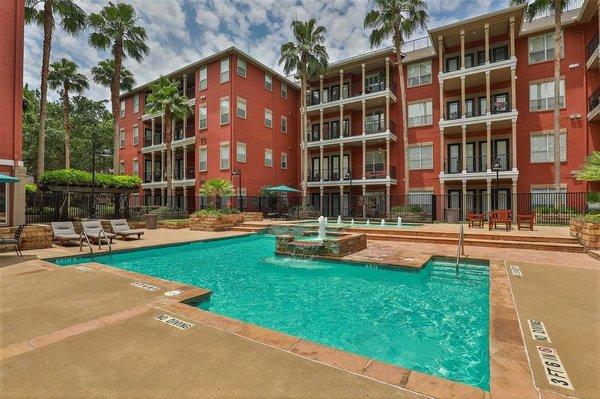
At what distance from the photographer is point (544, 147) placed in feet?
70.8

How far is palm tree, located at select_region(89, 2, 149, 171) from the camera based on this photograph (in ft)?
78.7

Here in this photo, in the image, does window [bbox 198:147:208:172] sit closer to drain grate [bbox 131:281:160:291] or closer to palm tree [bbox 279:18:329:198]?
palm tree [bbox 279:18:329:198]

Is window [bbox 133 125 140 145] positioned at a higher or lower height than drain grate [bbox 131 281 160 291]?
higher

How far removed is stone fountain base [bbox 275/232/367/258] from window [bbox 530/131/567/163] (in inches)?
736

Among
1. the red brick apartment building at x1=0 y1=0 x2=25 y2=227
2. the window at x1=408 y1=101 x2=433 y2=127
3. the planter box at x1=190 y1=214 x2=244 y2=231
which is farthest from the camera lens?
the window at x1=408 y1=101 x2=433 y2=127

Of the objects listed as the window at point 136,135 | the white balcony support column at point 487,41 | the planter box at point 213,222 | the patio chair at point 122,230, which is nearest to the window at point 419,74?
the white balcony support column at point 487,41

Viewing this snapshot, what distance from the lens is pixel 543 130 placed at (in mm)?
21672

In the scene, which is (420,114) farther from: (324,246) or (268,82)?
(324,246)

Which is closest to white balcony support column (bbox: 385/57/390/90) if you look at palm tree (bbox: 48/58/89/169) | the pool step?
the pool step

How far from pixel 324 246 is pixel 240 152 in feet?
62.2

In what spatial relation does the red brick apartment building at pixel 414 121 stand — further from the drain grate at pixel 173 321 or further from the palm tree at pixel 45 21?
the drain grate at pixel 173 321

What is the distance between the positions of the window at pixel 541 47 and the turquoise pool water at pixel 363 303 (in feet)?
71.0

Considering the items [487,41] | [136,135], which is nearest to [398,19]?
[487,41]

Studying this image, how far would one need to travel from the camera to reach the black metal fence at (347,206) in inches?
682
